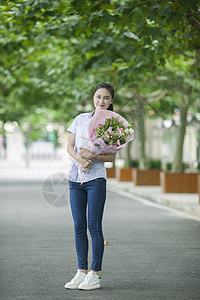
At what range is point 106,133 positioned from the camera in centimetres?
650

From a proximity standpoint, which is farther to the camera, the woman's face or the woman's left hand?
the woman's face

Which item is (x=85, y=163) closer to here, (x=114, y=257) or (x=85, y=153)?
(x=85, y=153)

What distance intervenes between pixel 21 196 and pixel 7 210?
19.0 ft

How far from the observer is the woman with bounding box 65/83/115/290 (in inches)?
257

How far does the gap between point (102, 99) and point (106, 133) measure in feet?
1.26

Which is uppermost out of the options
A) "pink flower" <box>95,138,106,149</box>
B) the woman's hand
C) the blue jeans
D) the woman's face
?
the woman's face

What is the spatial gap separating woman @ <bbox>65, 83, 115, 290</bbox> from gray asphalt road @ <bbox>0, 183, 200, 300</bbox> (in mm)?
232

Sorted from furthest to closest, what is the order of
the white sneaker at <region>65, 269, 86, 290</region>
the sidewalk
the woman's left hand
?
the sidewalk → the white sneaker at <region>65, 269, 86, 290</region> → the woman's left hand

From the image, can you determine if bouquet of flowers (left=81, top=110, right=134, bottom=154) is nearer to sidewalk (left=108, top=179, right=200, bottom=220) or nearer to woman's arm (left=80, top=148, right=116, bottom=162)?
woman's arm (left=80, top=148, right=116, bottom=162)

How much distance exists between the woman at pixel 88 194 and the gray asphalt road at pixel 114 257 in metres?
0.23

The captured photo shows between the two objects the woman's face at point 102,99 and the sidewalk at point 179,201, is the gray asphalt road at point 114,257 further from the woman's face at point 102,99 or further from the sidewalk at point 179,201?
the woman's face at point 102,99

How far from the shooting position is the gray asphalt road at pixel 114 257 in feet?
21.6

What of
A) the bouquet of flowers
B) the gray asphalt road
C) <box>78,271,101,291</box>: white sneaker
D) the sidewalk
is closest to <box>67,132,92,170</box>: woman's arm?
the bouquet of flowers

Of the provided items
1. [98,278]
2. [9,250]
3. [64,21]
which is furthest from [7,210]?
[98,278]
